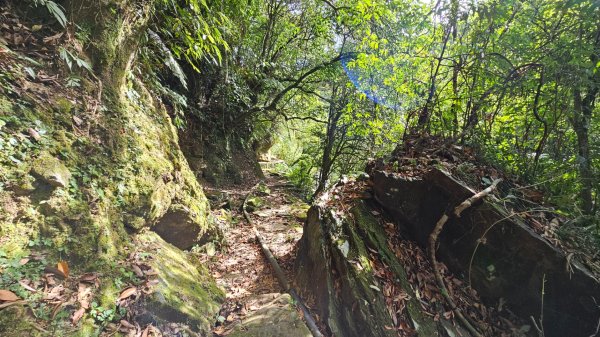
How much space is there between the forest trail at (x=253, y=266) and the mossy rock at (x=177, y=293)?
21 centimetres

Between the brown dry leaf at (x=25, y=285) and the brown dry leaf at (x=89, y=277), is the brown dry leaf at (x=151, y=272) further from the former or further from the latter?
the brown dry leaf at (x=25, y=285)

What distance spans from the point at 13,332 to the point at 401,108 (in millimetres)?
8591

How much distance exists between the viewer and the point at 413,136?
5.23 meters

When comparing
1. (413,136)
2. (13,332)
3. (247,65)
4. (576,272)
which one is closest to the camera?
(13,332)

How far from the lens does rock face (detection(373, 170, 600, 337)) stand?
3072 mm

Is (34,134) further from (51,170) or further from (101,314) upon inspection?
(101,314)

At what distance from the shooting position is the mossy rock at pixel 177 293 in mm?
2746

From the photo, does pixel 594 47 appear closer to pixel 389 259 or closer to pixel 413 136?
pixel 413 136

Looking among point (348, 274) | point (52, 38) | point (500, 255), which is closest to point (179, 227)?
point (348, 274)

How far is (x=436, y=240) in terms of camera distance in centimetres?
397

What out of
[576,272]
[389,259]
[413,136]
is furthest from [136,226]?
[576,272]

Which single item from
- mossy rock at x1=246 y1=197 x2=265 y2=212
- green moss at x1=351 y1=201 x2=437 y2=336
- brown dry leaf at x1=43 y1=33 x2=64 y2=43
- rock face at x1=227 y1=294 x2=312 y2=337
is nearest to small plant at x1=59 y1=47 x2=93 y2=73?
brown dry leaf at x1=43 y1=33 x2=64 y2=43

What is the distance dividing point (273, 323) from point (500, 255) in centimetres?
300

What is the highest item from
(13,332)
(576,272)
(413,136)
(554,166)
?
(413,136)
